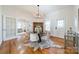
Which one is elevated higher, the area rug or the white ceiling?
A: the white ceiling

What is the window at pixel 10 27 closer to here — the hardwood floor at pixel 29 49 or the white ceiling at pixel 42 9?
the hardwood floor at pixel 29 49

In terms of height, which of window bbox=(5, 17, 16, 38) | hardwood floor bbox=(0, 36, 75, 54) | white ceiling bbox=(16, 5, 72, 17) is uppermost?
white ceiling bbox=(16, 5, 72, 17)

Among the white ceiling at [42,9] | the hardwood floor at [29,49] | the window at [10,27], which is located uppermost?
the white ceiling at [42,9]

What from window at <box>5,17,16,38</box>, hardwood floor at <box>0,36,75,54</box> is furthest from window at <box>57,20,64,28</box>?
window at <box>5,17,16,38</box>

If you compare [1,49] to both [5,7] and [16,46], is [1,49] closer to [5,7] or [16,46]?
[16,46]

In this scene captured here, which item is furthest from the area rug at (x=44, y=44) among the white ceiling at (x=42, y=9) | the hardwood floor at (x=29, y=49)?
the white ceiling at (x=42, y=9)

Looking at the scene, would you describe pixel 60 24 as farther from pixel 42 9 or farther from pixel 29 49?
pixel 29 49

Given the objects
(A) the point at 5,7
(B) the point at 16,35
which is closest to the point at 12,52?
(B) the point at 16,35

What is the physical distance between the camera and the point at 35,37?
88.4 inches

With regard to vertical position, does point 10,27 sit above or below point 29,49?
above

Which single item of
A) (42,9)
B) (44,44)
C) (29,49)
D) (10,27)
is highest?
(42,9)

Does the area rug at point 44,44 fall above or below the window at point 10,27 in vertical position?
below

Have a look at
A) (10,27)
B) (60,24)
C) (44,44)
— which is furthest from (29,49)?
(60,24)

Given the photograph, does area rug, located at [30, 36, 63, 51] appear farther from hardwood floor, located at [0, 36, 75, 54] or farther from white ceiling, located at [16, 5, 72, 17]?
white ceiling, located at [16, 5, 72, 17]
